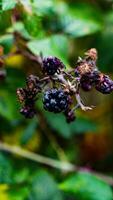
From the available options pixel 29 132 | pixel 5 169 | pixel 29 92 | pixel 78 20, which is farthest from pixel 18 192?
pixel 78 20

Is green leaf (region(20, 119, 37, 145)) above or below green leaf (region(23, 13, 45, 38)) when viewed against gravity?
below

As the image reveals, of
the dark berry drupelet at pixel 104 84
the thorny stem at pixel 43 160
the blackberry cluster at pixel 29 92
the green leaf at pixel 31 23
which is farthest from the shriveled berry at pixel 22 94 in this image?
the thorny stem at pixel 43 160

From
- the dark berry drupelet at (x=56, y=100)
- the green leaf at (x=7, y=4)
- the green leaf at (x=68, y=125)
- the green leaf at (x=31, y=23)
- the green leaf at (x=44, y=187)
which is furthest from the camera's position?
the green leaf at (x=68, y=125)

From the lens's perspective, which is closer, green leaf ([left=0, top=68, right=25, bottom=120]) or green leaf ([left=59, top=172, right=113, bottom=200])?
green leaf ([left=59, top=172, right=113, bottom=200])

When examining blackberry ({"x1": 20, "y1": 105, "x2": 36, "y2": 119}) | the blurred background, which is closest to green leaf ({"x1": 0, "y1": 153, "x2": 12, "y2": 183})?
the blurred background

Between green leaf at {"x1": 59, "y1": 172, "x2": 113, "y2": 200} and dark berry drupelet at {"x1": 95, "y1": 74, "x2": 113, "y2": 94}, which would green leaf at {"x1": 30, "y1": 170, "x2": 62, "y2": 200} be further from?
dark berry drupelet at {"x1": 95, "y1": 74, "x2": 113, "y2": 94}

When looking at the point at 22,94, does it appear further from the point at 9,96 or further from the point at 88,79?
the point at 9,96

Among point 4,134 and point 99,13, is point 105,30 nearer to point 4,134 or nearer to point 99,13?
point 99,13

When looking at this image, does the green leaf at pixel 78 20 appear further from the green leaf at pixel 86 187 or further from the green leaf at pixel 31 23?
the green leaf at pixel 86 187
